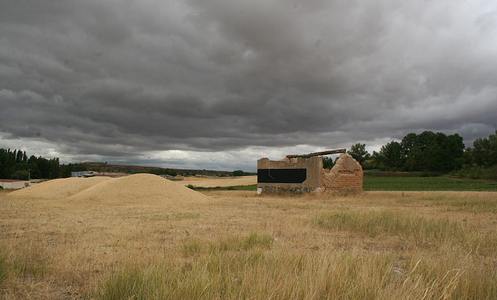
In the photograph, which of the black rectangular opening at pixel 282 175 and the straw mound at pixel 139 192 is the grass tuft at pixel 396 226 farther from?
the black rectangular opening at pixel 282 175

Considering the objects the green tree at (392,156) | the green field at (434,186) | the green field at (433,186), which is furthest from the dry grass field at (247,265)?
the green tree at (392,156)

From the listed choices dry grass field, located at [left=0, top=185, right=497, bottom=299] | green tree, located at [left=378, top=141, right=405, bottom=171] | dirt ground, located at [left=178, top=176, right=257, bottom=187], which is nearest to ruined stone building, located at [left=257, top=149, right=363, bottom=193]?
dry grass field, located at [left=0, top=185, right=497, bottom=299]

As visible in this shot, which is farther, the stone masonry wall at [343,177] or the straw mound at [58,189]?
the straw mound at [58,189]

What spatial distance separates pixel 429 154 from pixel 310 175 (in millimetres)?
68307

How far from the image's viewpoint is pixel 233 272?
5.92m

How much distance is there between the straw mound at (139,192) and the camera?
2975cm

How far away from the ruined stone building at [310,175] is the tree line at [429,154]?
185ft

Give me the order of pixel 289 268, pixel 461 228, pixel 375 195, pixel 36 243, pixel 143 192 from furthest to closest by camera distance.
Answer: pixel 375 195 → pixel 143 192 → pixel 461 228 → pixel 36 243 → pixel 289 268

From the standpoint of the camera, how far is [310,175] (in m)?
34.5

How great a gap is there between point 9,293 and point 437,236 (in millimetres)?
9815

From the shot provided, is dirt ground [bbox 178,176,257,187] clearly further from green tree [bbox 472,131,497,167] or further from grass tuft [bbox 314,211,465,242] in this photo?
grass tuft [bbox 314,211,465,242]

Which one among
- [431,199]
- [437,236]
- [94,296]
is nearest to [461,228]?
[437,236]

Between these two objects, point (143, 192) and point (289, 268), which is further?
point (143, 192)

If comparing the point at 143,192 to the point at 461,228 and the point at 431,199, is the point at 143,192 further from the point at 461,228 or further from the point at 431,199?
the point at 461,228
